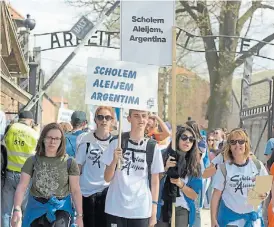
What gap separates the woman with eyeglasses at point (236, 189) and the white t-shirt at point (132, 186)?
63cm

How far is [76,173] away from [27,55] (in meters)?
15.1

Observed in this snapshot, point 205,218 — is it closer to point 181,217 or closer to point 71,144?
point 71,144

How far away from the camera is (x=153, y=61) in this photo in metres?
6.70

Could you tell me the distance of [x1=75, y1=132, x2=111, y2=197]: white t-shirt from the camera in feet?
22.3

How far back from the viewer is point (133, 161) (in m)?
5.82

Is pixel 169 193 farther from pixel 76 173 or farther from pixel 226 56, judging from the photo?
pixel 226 56

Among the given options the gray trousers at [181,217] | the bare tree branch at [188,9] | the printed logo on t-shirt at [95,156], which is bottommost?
the gray trousers at [181,217]

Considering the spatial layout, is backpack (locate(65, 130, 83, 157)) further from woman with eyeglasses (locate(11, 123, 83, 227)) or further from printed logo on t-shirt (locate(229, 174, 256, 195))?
printed logo on t-shirt (locate(229, 174, 256, 195))

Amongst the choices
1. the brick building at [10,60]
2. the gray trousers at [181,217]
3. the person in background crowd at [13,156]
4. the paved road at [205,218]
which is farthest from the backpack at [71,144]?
the brick building at [10,60]

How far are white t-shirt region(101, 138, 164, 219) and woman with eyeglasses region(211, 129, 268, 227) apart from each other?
0.63 metres

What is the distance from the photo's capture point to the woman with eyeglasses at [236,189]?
6023 millimetres

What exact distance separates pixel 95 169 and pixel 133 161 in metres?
1.10

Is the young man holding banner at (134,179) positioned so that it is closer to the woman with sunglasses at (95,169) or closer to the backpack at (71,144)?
the woman with sunglasses at (95,169)

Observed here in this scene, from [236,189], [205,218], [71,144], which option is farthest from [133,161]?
[205,218]
